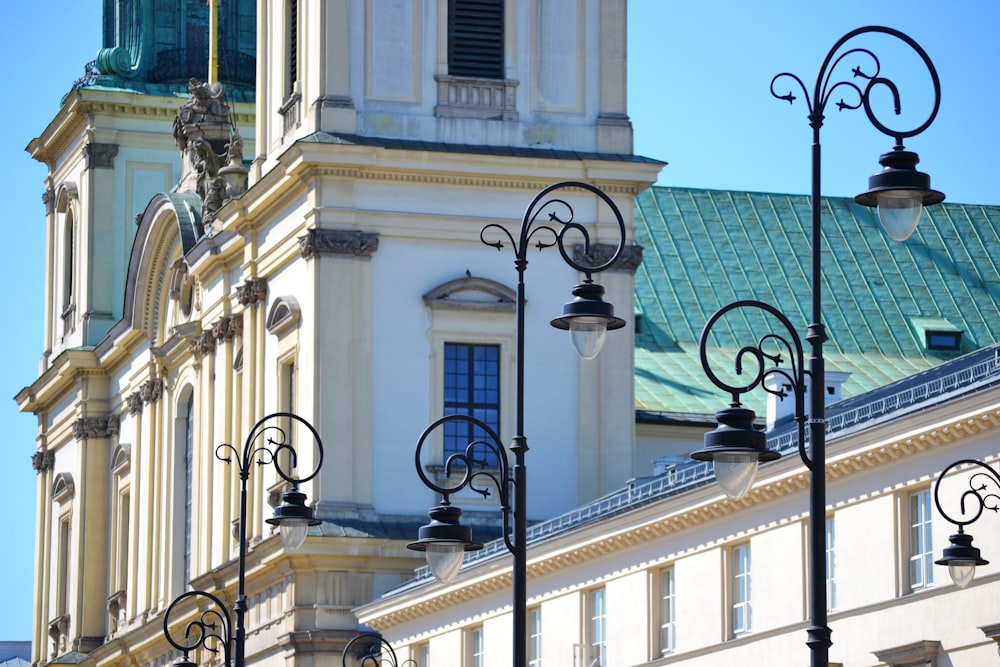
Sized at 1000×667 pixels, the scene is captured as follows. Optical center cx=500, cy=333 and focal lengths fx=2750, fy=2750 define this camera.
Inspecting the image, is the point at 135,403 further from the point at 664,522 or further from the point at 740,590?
the point at 740,590

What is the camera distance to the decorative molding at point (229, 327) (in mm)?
57156

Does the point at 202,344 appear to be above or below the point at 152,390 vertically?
below

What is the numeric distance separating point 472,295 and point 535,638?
34.0 ft

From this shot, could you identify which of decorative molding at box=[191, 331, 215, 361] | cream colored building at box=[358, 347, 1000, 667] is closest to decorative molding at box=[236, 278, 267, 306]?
decorative molding at box=[191, 331, 215, 361]

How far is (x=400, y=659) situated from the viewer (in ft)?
160

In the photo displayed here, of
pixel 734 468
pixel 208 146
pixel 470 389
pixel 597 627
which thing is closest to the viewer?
pixel 734 468

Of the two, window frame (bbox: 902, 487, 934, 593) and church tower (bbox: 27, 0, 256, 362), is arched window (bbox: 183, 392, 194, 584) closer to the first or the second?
church tower (bbox: 27, 0, 256, 362)

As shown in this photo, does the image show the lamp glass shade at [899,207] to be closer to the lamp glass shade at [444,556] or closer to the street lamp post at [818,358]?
the street lamp post at [818,358]

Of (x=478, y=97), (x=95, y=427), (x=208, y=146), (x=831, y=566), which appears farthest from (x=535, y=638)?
(x=95, y=427)

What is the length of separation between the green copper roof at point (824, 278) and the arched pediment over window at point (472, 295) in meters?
8.77

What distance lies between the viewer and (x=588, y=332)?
24875 mm

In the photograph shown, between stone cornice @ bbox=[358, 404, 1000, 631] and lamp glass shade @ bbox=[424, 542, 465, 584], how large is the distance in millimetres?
7362

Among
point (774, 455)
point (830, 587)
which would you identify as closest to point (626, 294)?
point (830, 587)

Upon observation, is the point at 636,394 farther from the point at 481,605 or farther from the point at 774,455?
the point at 774,455
